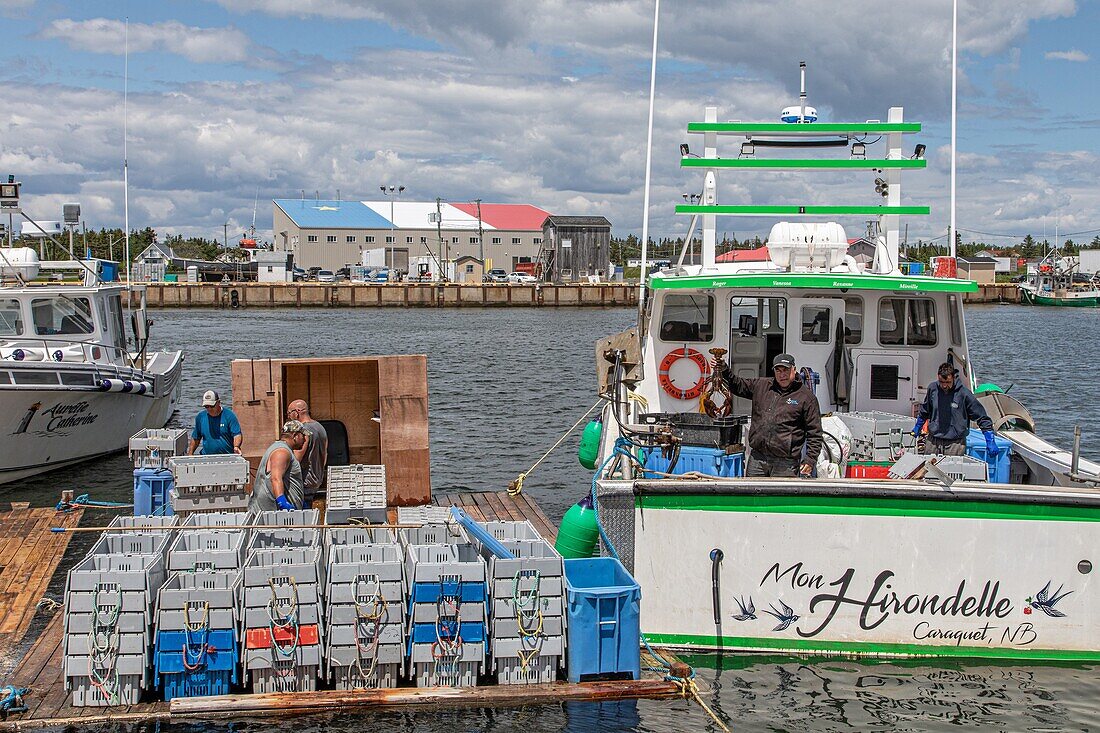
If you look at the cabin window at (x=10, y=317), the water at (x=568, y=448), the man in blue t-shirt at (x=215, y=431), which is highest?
the cabin window at (x=10, y=317)

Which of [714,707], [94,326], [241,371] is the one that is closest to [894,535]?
[714,707]

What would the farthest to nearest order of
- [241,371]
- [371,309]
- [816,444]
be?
[371,309]
[241,371]
[816,444]

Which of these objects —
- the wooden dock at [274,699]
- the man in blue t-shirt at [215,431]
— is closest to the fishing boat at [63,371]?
the man in blue t-shirt at [215,431]

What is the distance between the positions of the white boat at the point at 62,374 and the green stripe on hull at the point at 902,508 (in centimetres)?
1301

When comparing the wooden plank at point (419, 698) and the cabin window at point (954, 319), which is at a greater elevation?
the cabin window at point (954, 319)

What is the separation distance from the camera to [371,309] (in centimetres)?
8069

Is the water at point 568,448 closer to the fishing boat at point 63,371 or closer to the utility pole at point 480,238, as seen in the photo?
the fishing boat at point 63,371

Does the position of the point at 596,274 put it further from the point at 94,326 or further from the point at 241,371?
the point at 241,371

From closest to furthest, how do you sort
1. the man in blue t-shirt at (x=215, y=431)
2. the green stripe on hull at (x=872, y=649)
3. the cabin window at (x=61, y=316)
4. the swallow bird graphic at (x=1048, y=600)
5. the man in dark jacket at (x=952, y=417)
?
the swallow bird graphic at (x=1048, y=600), the green stripe on hull at (x=872, y=649), the man in dark jacket at (x=952, y=417), the man in blue t-shirt at (x=215, y=431), the cabin window at (x=61, y=316)

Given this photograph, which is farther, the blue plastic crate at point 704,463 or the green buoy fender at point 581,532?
the green buoy fender at point 581,532

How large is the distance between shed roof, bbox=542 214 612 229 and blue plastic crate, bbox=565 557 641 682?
9026 cm

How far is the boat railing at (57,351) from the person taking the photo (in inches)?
700

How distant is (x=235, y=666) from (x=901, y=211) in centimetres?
831

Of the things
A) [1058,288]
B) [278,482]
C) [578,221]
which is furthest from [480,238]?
[278,482]
